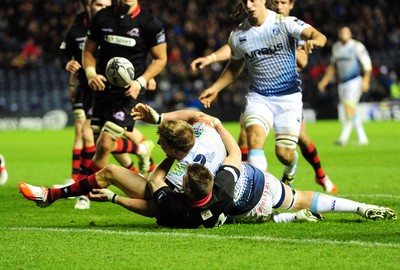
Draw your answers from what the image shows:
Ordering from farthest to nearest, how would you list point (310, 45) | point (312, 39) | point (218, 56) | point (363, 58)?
1. point (363, 58)
2. point (218, 56)
3. point (312, 39)
4. point (310, 45)

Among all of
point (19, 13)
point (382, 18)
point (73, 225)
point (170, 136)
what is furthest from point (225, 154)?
point (19, 13)

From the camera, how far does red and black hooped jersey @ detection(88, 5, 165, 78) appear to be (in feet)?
32.2

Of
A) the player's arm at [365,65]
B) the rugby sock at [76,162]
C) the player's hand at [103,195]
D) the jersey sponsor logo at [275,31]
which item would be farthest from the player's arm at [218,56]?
the player's arm at [365,65]

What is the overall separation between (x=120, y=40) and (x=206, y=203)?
3167mm

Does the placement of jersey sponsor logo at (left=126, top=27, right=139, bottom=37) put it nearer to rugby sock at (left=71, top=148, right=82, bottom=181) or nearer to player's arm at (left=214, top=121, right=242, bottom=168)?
player's arm at (left=214, top=121, right=242, bottom=168)

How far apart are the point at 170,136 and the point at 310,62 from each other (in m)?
26.8

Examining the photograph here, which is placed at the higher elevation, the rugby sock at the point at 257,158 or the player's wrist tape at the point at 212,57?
the player's wrist tape at the point at 212,57

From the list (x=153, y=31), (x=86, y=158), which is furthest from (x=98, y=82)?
(x=86, y=158)

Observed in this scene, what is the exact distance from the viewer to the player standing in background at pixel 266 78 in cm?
945

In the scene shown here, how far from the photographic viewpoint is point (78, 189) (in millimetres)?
7875

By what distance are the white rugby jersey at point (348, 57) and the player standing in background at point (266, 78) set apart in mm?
10303

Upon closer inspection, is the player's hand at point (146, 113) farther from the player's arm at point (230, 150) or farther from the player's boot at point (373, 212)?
the player's boot at point (373, 212)

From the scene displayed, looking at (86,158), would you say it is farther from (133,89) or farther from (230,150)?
(230,150)

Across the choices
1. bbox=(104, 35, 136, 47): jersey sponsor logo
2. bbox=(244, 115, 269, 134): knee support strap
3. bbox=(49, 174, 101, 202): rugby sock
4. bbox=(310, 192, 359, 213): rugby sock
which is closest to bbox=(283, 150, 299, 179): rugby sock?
bbox=(244, 115, 269, 134): knee support strap
